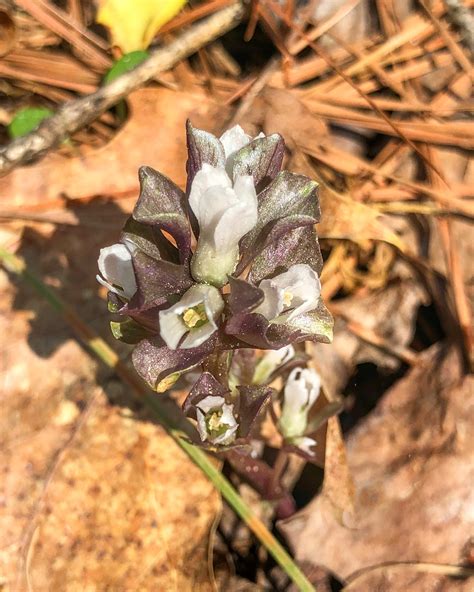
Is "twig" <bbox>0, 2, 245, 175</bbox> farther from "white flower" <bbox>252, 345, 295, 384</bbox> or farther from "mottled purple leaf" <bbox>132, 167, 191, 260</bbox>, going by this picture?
"white flower" <bbox>252, 345, 295, 384</bbox>

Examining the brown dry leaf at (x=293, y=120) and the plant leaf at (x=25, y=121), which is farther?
the plant leaf at (x=25, y=121)

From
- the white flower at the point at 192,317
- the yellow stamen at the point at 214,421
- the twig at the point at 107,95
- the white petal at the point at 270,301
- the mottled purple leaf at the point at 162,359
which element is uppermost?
the twig at the point at 107,95

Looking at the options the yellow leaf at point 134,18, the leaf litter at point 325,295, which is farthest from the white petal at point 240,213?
the yellow leaf at point 134,18

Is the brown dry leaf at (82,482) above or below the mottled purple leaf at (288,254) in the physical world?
below

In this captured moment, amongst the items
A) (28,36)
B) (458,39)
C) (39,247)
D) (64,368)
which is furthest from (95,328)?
(458,39)

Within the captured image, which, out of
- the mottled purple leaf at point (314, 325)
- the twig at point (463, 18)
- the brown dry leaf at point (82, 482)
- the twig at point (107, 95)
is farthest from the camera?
the twig at point (463, 18)

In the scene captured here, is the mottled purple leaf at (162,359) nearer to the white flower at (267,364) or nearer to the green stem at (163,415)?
the white flower at (267,364)

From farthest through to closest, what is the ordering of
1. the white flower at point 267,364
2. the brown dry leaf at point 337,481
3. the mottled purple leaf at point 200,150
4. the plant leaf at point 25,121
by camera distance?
the plant leaf at point 25,121
the brown dry leaf at point 337,481
the white flower at point 267,364
the mottled purple leaf at point 200,150

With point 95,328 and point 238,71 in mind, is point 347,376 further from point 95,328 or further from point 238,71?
point 238,71
